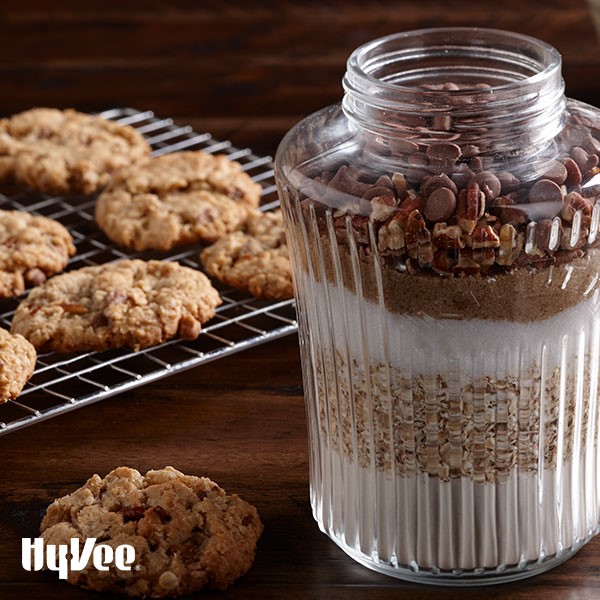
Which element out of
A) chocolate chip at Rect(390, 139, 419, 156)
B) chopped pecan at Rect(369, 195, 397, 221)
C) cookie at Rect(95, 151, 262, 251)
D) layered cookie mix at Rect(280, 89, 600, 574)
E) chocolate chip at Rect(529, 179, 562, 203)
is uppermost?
chocolate chip at Rect(390, 139, 419, 156)

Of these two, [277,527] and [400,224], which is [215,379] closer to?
[277,527]

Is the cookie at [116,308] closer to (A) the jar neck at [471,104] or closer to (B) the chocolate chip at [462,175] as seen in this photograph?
(A) the jar neck at [471,104]

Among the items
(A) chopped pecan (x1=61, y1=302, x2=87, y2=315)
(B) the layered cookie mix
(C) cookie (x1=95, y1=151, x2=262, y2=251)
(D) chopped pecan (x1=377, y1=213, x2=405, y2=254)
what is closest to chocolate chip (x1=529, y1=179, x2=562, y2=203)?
(B) the layered cookie mix

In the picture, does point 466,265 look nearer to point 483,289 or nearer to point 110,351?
point 483,289

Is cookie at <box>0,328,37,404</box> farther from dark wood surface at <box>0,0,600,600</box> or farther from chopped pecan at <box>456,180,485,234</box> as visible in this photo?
chopped pecan at <box>456,180,485,234</box>

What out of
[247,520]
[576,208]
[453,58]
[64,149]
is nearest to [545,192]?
[576,208]

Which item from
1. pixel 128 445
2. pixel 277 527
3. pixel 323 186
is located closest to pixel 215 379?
pixel 128 445
